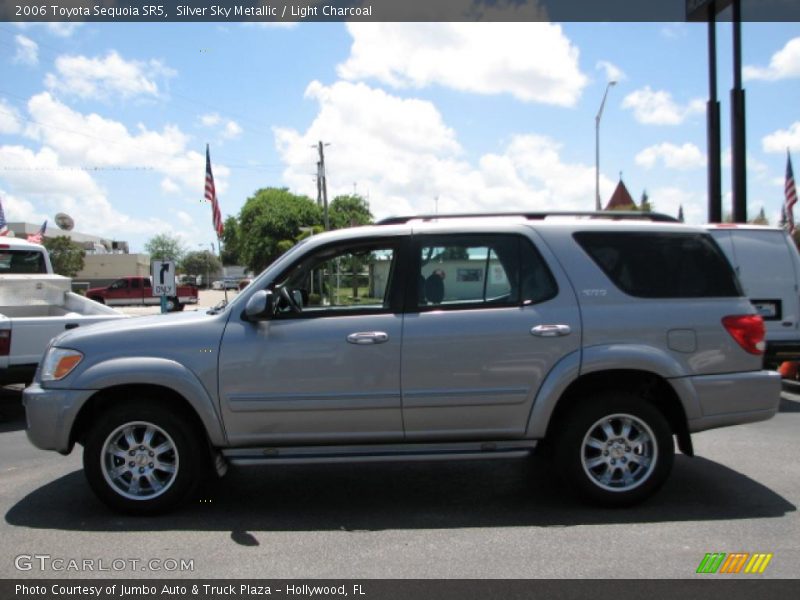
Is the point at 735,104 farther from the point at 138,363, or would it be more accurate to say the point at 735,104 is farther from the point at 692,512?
the point at 138,363

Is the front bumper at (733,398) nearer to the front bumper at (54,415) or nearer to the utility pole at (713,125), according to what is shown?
the front bumper at (54,415)

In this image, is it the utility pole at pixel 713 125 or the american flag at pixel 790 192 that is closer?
the utility pole at pixel 713 125

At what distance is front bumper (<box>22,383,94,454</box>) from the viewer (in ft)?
15.8

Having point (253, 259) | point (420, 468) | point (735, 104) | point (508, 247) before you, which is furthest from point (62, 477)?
point (253, 259)

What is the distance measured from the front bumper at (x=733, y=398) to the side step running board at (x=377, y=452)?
3.92 feet

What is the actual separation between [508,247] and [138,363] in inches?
105

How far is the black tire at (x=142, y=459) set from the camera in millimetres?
4816

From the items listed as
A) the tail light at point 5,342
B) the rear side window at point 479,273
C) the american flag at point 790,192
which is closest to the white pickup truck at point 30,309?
the tail light at point 5,342

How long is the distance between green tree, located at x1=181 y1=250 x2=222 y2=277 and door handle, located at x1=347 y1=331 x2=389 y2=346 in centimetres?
10763

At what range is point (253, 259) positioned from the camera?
64.6 metres

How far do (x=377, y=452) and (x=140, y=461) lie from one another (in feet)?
5.34

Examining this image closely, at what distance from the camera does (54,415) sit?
191 inches

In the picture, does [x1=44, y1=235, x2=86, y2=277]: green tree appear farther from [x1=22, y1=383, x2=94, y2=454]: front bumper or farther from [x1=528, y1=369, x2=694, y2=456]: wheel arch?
[x1=528, y1=369, x2=694, y2=456]: wheel arch
